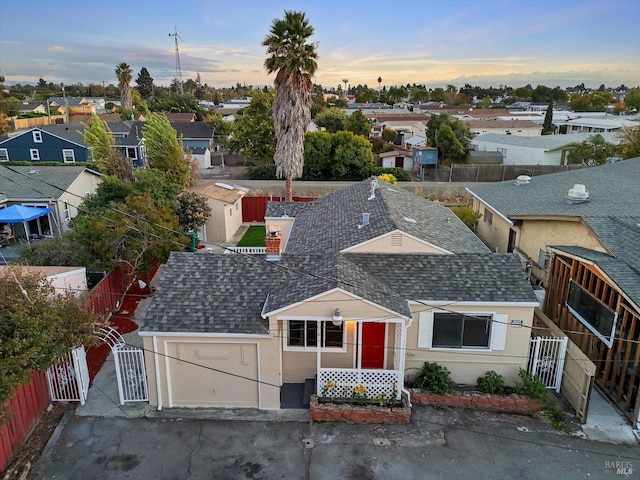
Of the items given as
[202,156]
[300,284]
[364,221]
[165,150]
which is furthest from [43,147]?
[300,284]

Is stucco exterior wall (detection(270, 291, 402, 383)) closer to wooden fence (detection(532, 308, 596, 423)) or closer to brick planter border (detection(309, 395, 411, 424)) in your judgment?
brick planter border (detection(309, 395, 411, 424))

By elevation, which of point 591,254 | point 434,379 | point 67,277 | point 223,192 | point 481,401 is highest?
point 591,254

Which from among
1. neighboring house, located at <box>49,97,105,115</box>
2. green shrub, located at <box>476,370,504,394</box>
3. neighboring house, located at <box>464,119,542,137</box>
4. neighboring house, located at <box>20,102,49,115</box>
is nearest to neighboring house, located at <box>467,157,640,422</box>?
green shrub, located at <box>476,370,504,394</box>

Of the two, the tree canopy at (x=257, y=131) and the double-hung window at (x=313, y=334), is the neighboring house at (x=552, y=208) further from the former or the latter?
the tree canopy at (x=257, y=131)

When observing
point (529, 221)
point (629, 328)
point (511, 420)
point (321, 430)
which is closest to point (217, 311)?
point (321, 430)

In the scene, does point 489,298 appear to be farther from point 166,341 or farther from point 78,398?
point 78,398

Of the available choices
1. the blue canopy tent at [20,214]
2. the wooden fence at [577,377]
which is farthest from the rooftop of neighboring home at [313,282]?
the blue canopy tent at [20,214]

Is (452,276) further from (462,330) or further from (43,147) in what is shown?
(43,147)
